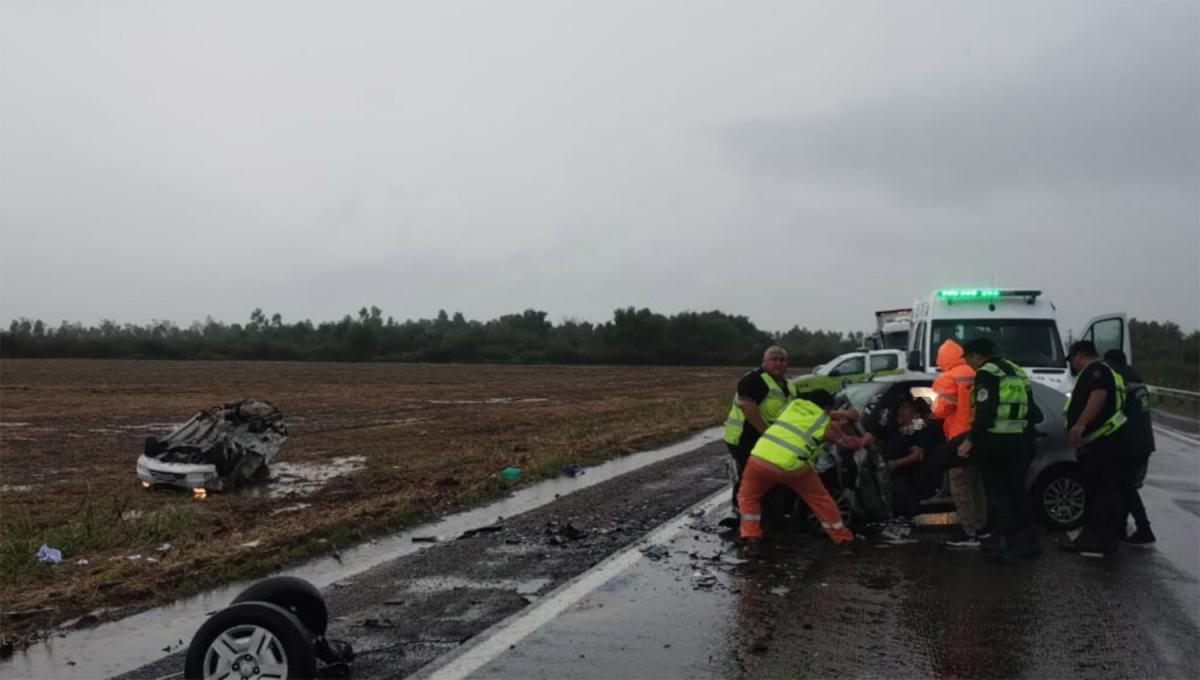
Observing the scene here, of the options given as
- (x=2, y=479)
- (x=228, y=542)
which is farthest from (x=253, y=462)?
(x=228, y=542)

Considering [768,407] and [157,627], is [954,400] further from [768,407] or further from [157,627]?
[157,627]

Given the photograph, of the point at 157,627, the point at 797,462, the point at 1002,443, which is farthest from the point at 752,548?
the point at 157,627

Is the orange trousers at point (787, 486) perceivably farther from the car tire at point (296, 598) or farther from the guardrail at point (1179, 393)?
the guardrail at point (1179, 393)

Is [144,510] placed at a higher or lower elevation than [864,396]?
lower

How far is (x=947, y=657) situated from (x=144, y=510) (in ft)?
28.9

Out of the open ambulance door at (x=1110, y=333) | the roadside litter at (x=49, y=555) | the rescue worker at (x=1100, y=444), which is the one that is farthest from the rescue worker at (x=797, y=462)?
the roadside litter at (x=49, y=555)

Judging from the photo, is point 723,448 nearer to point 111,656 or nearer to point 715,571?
point 715,571

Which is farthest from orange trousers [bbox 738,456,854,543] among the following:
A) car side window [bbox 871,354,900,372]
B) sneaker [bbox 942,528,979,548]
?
car side window [bbox 871,354,900,372]

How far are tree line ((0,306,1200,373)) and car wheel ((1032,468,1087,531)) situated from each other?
293 ft

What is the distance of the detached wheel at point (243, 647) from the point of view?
415 centimetres

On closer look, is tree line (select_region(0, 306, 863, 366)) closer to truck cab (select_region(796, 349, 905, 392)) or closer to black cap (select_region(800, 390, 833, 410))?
truck cab (select_region(796, 349, 905, 392))

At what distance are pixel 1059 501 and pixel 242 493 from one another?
378 inches

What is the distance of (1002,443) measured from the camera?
7430 mm

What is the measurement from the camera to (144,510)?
10367 millimetres
